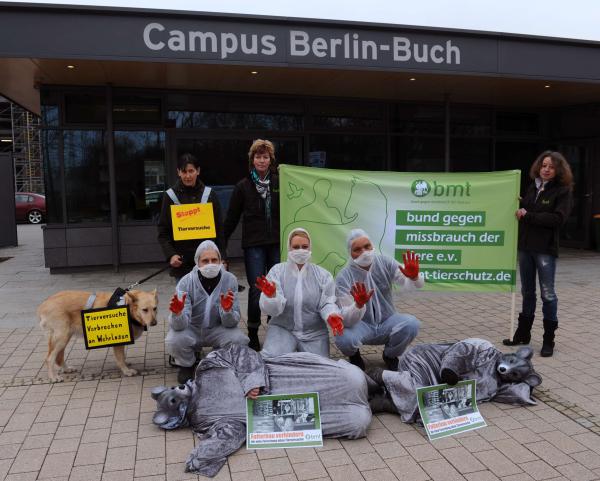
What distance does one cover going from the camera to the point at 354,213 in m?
5.26

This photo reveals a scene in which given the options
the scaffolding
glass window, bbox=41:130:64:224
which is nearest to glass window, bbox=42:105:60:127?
glass window, bbox=41:130:64:224

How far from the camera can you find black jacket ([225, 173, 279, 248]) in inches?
204

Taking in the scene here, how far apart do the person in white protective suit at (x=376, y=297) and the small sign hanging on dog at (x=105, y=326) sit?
5.55ft

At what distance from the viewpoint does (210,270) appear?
432 centimetres

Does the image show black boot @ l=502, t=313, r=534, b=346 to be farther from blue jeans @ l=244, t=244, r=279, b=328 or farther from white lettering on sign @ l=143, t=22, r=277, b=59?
white lettering on sign @ l=143, t=22, r=277, b=59

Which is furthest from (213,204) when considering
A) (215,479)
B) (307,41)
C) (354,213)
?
(307,41)

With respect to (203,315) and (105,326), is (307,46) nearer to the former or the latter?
(203,315)

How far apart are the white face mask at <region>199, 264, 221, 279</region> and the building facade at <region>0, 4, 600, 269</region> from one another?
4.24 meters

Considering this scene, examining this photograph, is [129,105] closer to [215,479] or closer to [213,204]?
[213,204]

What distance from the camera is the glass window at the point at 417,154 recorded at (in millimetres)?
11750

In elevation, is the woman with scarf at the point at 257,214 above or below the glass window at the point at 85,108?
below

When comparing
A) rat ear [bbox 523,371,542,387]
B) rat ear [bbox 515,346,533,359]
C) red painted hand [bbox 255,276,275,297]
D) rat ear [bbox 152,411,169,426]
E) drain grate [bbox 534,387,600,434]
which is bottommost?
drain grate [bbox 534,387,600,434]

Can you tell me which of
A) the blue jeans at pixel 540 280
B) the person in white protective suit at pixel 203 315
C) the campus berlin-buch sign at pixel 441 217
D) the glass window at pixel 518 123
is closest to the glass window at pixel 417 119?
the glass window at pixel 518 123

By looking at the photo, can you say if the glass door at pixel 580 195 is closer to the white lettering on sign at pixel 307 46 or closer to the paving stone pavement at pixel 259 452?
the white lettering on sign at pixel 307 46
